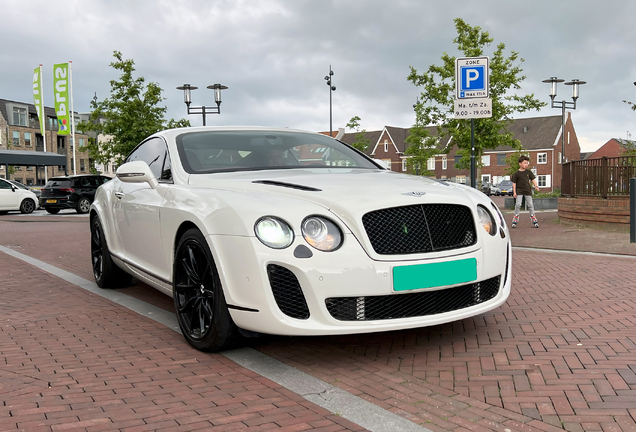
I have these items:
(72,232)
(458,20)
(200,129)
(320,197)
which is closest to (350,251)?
(320,197)

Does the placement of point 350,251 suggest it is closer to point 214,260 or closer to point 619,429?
point 214,260

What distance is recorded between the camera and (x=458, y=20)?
26.2 m

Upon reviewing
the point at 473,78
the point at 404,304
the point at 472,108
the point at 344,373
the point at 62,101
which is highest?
the point at 62,101

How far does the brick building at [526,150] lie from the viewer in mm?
69688

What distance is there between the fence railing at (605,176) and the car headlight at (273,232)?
10753 millimetres

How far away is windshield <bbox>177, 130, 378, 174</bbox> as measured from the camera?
449 centimetres

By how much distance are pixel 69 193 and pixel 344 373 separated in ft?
74.9

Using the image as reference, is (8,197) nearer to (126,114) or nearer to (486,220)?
(126,114)

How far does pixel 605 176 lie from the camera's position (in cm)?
1241

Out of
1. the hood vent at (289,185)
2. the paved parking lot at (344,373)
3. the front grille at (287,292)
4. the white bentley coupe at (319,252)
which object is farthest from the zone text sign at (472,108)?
the front grille at (287,292)

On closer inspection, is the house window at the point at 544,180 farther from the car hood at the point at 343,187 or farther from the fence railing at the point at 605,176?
the car hood at the point at 343,187

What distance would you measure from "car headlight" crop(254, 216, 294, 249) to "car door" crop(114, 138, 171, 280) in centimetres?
123

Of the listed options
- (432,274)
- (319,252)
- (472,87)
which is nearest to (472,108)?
(472,87)

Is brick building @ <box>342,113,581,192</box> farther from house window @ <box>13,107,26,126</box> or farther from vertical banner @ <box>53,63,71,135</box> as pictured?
house window @ <box>13,107,26,126</box>
